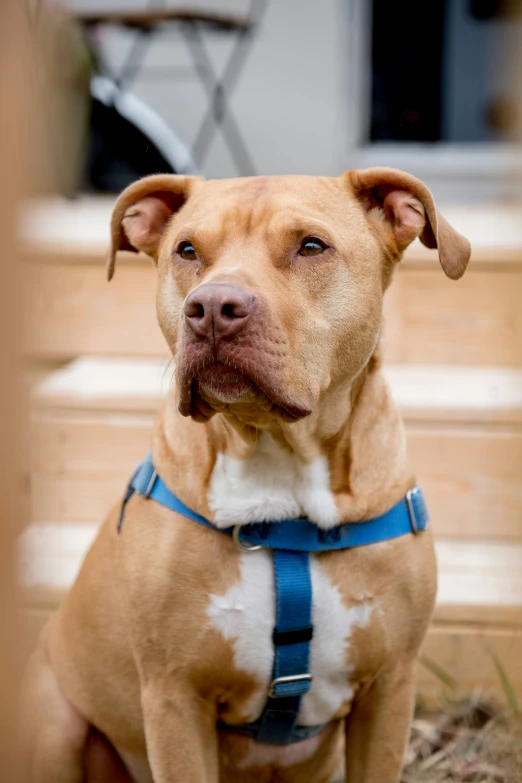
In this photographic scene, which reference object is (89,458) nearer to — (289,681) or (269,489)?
(269,489)

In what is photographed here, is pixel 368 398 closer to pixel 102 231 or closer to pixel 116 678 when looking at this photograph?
pixel 116 678

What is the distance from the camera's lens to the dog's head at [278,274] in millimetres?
1943

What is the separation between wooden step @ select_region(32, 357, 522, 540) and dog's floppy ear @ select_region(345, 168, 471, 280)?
1178 mm

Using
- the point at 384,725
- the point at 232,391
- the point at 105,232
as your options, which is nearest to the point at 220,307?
the point at 232,391

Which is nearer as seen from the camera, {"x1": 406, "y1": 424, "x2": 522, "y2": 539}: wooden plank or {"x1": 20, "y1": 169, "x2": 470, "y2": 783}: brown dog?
{"x1": 20, "y1": 169, "x2": 470, "y2": 783}: brown dog

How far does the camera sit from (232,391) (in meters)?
1.99

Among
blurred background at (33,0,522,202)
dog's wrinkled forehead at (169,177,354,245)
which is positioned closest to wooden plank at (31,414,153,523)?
dog's wrinkled forehead at (169,177,354,245)

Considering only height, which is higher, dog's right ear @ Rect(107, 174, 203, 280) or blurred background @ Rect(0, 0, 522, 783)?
dog's right ear @ Rect(107, 174, 203, 280)

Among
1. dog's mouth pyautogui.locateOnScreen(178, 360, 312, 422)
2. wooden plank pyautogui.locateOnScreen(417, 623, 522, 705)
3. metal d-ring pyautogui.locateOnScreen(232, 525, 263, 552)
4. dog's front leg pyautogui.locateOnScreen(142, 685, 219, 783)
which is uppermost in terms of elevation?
dog's mouth pyautogui.locateOnScreen(178, 360, 312, 422)

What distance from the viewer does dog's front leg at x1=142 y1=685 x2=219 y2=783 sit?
7.28ft

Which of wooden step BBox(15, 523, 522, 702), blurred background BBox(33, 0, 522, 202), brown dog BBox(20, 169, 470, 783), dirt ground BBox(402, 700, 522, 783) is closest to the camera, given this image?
brown dog BBox(20, 169, 470, 783)

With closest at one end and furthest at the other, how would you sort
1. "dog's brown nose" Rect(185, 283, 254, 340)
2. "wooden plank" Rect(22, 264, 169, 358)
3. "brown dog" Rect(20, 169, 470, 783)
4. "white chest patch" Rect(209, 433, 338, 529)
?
"dog's brown nose" Rect(185, 283, 254, 340) < "brown dog" Rect(20, 169, 470, 783) < "white chest patch" Rect(209, 433, 338, 529) < "wooden plank" Rect(22, 264, 169, 358)

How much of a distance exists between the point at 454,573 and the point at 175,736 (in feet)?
4.44

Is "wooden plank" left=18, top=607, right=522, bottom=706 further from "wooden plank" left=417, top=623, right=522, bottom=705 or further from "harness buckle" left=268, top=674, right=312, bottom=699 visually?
"harness buckle" left=268, top=674, right=312, bottom=699
